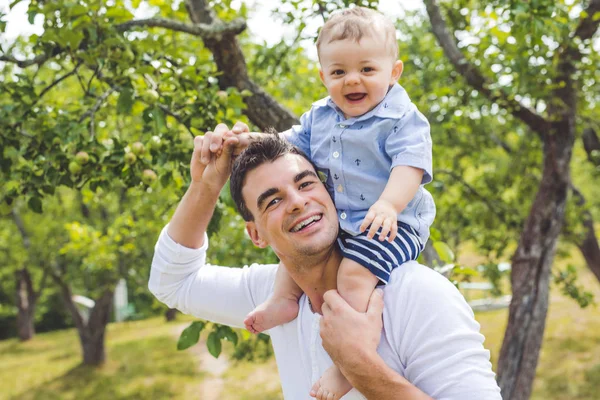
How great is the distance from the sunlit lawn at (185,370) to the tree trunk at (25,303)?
2.06 meters

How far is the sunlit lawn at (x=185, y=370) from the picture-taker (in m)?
11.0

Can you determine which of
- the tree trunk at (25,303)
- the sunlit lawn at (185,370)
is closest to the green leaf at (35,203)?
the sunlit lawn at (185,370)

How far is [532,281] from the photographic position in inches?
190

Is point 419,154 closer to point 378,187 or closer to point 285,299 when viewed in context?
point 378,187

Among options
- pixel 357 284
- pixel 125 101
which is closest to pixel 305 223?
pixel 357 284

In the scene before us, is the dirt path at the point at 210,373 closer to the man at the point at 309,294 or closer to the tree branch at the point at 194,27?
the tree branch at the point at 194,27

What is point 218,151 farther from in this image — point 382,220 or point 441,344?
point 441,344

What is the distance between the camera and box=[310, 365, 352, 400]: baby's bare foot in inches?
64.4

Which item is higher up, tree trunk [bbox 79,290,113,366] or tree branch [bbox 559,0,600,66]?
tree branch [bbox 559,0,600,66]

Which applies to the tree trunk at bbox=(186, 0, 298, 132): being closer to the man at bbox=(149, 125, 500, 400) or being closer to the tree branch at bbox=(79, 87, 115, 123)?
the tree branch at bbox=(79, 87, 115, 123)

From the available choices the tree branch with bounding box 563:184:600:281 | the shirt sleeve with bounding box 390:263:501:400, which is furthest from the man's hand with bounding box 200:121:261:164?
the tree branch with bounding box 563:184:600:281

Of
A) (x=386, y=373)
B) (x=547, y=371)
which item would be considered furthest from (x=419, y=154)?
(x=547, y=371)

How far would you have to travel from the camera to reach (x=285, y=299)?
199 cm

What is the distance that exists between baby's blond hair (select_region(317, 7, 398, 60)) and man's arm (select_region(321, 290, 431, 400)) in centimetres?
78
